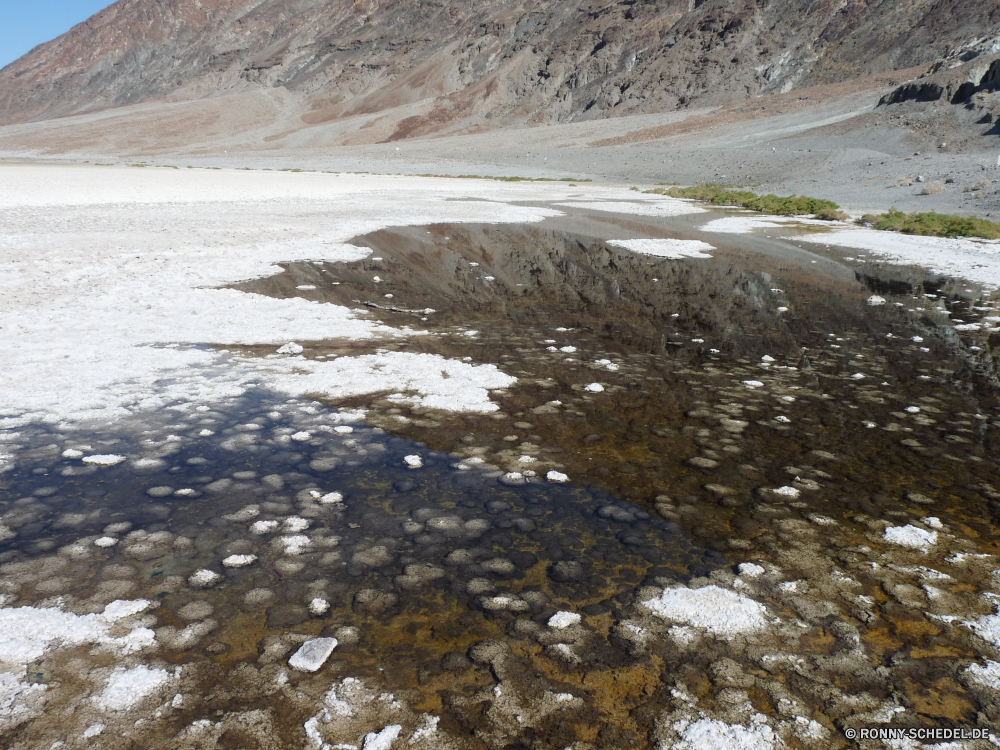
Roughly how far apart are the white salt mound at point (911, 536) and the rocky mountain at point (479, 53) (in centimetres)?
7519

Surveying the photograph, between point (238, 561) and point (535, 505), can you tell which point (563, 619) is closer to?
point (535, 505)

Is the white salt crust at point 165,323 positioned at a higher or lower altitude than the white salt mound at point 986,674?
higher

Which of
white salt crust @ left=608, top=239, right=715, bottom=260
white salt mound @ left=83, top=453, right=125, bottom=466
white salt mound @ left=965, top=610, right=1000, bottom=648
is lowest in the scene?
white salt crust @ left=608, top=239, right=715, bottom=260

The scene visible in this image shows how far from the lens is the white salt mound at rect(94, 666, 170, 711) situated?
2475 mm

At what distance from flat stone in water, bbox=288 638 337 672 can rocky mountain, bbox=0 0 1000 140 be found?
77.6 m

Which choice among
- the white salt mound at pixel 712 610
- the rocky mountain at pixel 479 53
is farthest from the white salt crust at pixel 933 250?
the rocky mountain at pixel 479 53

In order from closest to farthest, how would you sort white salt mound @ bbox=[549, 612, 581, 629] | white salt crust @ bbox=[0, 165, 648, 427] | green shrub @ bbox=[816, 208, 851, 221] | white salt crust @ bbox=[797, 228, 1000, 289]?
white salt mound @ bbox=[549, 612, 581, 629], white salt crust @ bbox=[0, 165, 648, 427], white salt crust @ bbox=[797, 228, 1000, 289], green shrub @ bbox=[816, 208, 851, 221]

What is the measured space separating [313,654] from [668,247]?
14525mm

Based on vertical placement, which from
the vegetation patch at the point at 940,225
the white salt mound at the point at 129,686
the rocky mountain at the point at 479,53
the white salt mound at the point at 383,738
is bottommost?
the vegetation patch at the point at 940,225

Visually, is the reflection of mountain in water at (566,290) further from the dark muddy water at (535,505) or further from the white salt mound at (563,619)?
the white salt mound at (563,619)

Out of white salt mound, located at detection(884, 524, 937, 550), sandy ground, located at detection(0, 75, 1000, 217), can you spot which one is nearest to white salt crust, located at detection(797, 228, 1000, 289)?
sandy ground, located at detection(0, 75, 1000, 217)

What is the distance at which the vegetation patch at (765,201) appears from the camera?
26211 millimetres

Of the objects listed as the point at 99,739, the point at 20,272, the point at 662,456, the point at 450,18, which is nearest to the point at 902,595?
the point at 662,456

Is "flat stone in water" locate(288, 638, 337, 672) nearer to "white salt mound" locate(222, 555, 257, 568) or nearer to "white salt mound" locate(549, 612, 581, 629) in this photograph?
"white salt mound" locate(222, 555, 257, 568)
